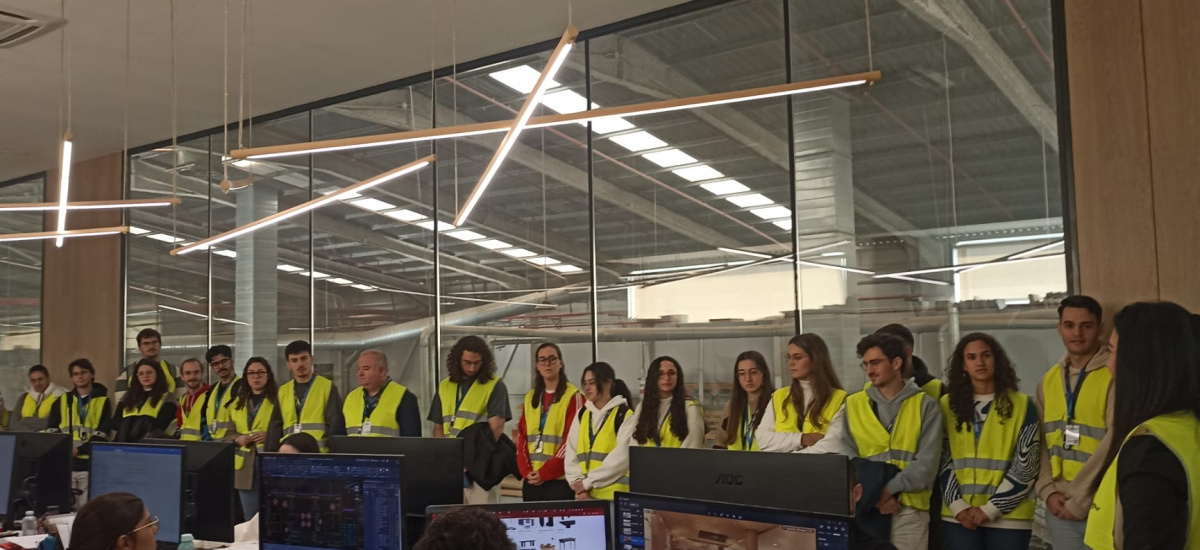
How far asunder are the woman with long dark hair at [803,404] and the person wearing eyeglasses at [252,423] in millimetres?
3327

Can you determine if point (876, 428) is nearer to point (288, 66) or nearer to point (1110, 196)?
point (1110, 196)

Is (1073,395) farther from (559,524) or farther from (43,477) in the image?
(43,477)

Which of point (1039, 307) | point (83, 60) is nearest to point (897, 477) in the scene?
point (1039, 307)

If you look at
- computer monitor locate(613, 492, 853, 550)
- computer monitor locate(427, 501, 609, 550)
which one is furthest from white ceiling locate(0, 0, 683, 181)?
computer monitor locate(613, 492, 853, 550)

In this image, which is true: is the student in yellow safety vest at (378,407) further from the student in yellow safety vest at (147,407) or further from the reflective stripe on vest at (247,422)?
the student in yellow safety vest at (147,407)

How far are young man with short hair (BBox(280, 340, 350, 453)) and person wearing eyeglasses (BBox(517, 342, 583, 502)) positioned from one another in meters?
1.35

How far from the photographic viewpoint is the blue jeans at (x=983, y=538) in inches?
162

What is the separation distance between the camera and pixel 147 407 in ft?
25.3

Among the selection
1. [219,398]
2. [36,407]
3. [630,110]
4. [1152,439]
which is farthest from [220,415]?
[1152,439]

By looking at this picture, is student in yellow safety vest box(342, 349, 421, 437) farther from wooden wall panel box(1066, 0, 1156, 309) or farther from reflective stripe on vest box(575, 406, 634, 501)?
wooden wall panel box(1066, 0, 1156, 309)

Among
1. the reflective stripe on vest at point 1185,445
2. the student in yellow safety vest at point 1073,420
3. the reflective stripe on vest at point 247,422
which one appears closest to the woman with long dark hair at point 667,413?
the student in yellow safety vest at point 1073,420

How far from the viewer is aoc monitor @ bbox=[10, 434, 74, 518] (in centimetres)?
438

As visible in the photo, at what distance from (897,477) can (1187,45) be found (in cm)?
251

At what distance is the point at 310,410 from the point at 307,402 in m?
0.06
